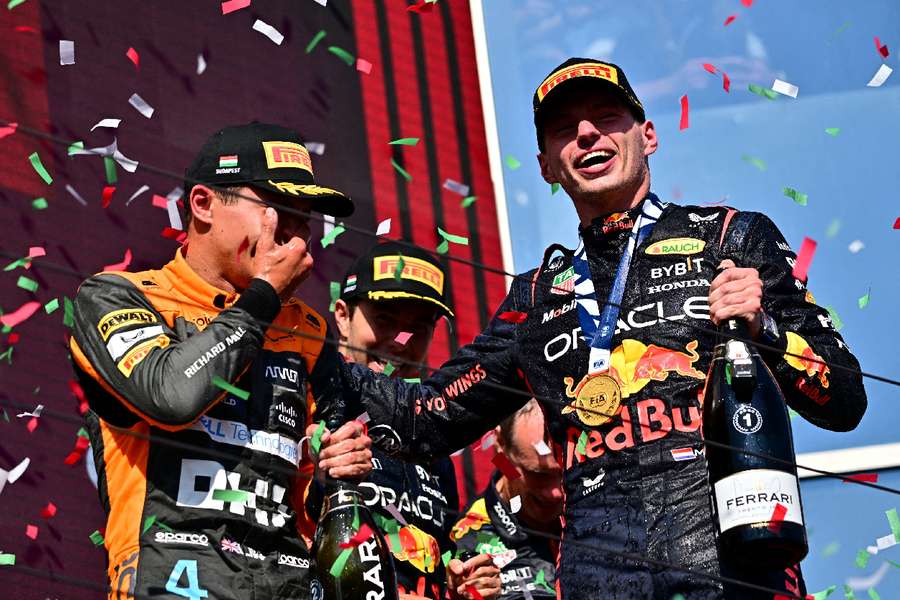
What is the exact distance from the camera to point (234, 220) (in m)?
3.72

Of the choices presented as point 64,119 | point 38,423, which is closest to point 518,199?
point 64,119

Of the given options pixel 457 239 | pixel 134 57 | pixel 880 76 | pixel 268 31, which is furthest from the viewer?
pixel 457 239

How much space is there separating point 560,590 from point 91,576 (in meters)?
2.32

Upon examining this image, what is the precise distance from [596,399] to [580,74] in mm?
890

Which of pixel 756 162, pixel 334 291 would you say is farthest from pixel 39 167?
pixel 756 162

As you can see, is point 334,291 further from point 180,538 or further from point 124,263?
point 180,538

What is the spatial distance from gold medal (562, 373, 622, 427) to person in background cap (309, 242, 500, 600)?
1.97 ft

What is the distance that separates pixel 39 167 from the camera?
570cm

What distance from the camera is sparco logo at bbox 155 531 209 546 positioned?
329cm

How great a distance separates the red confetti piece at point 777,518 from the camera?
10.5ft

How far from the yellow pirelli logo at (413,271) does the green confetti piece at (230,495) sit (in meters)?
1.80

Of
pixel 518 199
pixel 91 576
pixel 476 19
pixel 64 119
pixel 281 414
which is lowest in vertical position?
pixel 281 414

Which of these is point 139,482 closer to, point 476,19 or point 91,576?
point 91,576

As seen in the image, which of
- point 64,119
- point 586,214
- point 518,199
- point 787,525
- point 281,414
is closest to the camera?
point 787,525
